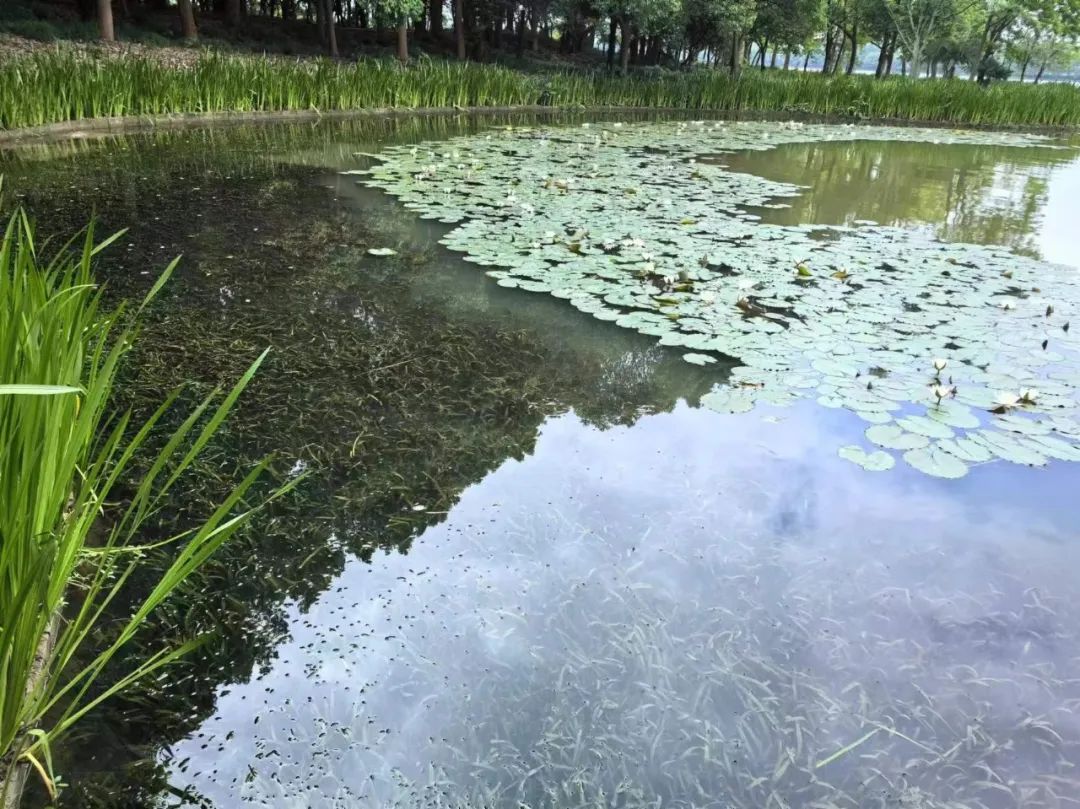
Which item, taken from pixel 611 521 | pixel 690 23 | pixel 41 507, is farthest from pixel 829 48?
pixel 41 507

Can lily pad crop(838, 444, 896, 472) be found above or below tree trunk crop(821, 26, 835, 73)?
below

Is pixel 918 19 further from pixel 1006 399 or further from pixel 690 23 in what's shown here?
pixel 1006 399

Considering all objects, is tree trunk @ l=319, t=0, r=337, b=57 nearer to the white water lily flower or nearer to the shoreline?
the shoreline

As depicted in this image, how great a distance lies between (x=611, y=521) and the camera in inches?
83.4

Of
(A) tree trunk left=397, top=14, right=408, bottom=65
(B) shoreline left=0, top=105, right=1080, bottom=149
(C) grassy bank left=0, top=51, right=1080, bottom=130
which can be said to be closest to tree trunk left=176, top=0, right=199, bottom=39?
(C) grassy bank left=0, top=51, right=1080, bottom=130

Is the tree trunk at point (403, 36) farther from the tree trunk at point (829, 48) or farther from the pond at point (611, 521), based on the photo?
the tree trunk at point (829, 48)

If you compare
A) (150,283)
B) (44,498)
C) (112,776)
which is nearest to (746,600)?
(112,776)

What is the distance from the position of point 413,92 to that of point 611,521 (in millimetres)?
10836

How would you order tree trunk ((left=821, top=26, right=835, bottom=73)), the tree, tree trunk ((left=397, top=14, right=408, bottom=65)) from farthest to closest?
1. tree trunk ((left=821, top=26, right=835, bottom=73))
2. the tree
3. tree trunk ((left=397, top=14, right=408, bottom=65))

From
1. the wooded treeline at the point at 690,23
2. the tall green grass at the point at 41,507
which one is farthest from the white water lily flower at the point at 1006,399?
the wooded treeline at the point at 690,23

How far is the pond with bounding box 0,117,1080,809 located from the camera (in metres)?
1.40

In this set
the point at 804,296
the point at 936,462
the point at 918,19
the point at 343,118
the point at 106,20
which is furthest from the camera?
the point at 918,19

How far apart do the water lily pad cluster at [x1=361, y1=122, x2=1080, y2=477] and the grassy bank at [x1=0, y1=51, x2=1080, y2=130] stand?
368cm

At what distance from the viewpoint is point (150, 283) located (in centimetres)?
369
